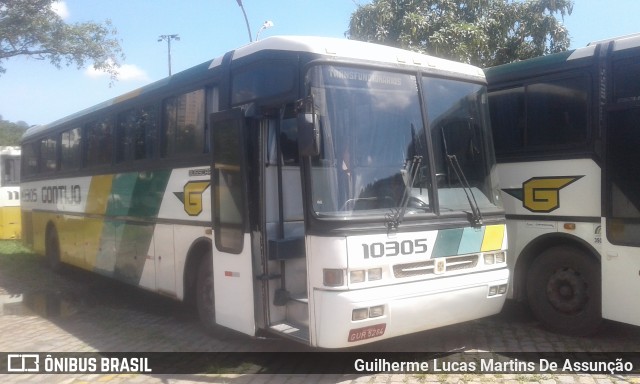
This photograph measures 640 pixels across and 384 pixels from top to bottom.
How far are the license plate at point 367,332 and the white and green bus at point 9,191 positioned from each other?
1736cm

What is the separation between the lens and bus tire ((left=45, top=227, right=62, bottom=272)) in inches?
517

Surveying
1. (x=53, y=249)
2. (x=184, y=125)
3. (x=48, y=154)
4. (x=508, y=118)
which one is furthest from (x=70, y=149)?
(x=508, y=118)

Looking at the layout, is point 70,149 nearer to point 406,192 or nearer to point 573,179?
point 406,192

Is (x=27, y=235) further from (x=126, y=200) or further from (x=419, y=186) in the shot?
(x=419, y=186)

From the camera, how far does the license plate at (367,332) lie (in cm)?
535

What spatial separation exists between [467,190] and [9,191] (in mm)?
17535

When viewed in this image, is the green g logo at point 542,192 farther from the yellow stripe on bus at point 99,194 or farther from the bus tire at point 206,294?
the yellow stripe on bus at point 99,194

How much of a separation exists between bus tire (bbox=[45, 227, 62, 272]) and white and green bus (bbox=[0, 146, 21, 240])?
6965 millimetres

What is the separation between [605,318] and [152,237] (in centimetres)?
596

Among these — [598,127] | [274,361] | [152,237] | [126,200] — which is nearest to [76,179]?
[126,200]

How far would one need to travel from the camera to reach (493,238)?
643 cm

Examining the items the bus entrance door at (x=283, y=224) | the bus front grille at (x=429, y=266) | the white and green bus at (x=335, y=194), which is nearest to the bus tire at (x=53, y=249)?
the white and green bus at (x=335, y=194)

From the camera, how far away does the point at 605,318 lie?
6465mm

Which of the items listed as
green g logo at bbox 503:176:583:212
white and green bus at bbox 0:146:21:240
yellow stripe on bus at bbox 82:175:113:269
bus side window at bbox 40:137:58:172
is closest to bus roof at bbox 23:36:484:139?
green g logo at bbox 503:176:583:212
